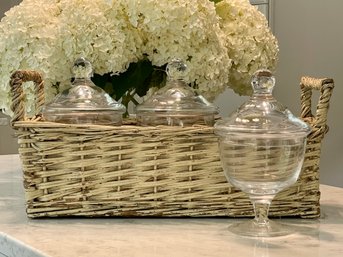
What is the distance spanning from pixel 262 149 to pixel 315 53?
5.13 ft

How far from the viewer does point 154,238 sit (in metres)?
1.00

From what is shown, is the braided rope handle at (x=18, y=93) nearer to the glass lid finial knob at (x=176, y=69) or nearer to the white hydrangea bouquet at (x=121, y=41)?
the white hydrangea bouquet at (x=121, y=41)

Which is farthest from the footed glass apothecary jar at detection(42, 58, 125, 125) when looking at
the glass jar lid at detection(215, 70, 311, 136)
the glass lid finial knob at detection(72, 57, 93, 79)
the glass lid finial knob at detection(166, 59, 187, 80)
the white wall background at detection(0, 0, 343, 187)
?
Answer: the white wall background at detection(0, 0, 343, 187)

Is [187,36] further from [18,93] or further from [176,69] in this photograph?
[18,93]

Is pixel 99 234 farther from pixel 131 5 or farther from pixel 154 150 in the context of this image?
pixel 131 5

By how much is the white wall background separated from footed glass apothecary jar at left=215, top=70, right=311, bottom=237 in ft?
4.74

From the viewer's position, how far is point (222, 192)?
112 cm

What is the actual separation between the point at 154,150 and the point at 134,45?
0.85 ft

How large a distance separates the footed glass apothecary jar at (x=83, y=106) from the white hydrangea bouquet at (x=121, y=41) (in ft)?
0.25

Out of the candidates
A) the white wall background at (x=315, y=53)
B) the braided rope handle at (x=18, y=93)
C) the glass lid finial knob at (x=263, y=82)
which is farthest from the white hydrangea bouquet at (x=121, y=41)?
the white wall background at (x=315, y=53)

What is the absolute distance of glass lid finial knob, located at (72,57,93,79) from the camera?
1.18m

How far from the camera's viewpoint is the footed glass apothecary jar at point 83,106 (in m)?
1.15

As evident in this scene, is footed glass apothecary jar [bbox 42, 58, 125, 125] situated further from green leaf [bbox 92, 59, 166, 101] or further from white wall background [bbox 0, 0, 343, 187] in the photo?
white wall background [bbox 0, 0, 343, 187]

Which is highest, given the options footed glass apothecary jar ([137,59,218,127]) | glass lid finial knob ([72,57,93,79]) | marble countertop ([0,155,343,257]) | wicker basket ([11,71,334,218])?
glass lid finial knob ([72,57,93,79])
